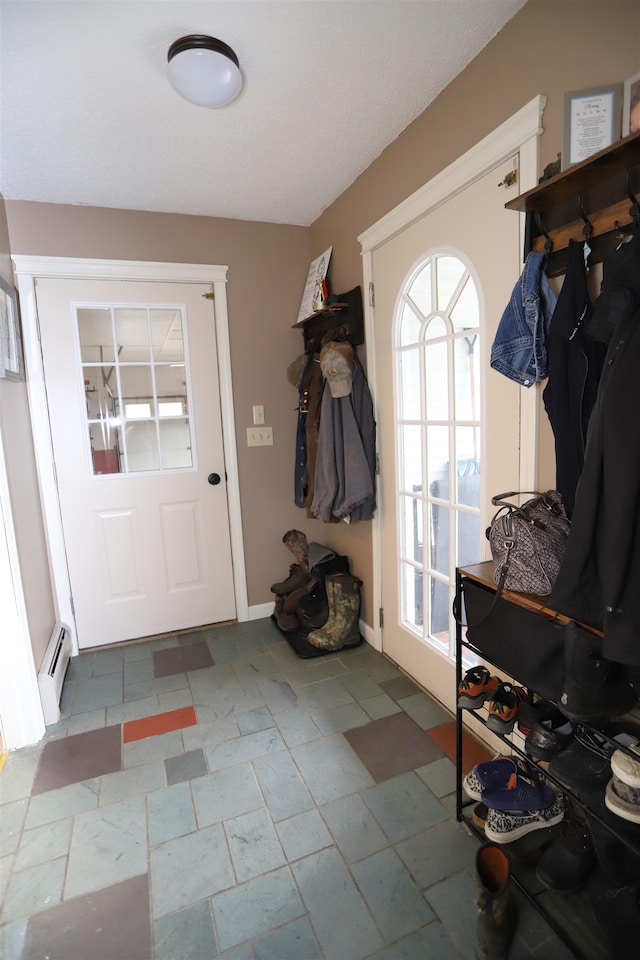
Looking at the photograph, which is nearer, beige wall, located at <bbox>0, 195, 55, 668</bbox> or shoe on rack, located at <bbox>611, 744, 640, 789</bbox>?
shoe on rack, located at <bbox>611, 744, 640, 789</bbox>

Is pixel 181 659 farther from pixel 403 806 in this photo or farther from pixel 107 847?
pixel 403 806

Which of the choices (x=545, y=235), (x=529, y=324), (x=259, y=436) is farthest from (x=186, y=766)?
(x=545, y=235)

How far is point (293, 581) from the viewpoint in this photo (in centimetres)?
296

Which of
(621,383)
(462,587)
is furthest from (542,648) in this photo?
(621,383)

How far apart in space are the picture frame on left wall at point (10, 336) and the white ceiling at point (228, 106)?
51cm

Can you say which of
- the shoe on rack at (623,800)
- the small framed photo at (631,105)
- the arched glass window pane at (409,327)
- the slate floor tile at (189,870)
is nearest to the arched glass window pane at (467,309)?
the arched glass window pane at (409,327)

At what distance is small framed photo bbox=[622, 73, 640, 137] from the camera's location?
3.71 feet

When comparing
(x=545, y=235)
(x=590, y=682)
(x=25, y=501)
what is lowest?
(x=590, y=682)

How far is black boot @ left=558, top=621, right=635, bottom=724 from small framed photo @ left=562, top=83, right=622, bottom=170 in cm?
119

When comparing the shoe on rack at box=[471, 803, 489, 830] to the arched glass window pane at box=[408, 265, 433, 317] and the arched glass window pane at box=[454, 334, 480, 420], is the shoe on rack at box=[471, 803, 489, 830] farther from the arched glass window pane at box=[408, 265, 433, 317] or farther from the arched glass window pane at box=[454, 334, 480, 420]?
the arched glass window pane at box=[408, 265, 433, 317]

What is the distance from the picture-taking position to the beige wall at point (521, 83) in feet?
3.93

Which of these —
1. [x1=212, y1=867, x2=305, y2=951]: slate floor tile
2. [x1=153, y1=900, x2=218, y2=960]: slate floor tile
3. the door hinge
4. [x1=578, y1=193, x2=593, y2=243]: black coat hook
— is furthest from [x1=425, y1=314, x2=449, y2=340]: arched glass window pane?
[x1=153, y1=900, x2=218, y2=960]: slate floor tile

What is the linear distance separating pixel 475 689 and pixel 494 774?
251 mm

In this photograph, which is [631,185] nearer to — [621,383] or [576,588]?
[621,383]
